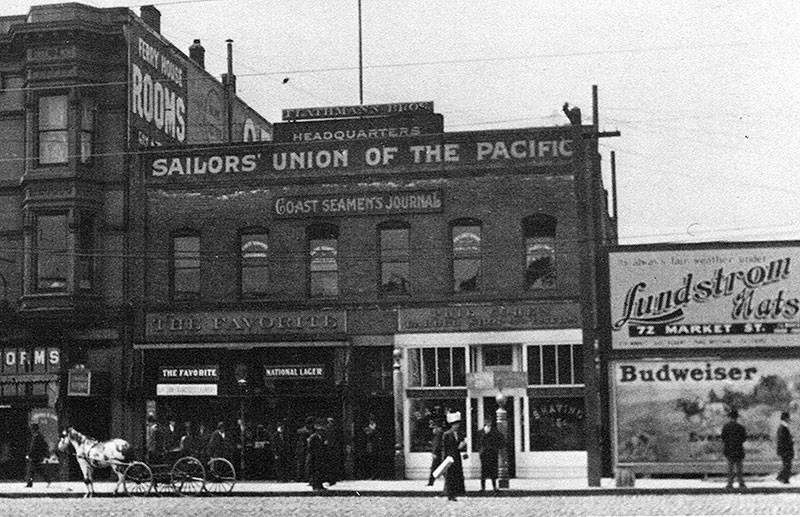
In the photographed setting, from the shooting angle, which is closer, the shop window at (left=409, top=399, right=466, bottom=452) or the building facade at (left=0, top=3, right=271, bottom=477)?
the shop window at (left=409, top=399, right=466, bottom=452)

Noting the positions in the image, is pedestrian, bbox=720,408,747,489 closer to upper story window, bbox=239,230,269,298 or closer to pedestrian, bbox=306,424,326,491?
pedestrian, bbox=306,424,326,491

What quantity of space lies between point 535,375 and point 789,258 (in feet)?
24.6

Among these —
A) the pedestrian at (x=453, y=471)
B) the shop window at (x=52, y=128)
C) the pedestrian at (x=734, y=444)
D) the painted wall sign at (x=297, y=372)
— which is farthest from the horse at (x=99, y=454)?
the pedestrian at (x=734, y=444)

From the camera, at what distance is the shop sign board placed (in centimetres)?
3294

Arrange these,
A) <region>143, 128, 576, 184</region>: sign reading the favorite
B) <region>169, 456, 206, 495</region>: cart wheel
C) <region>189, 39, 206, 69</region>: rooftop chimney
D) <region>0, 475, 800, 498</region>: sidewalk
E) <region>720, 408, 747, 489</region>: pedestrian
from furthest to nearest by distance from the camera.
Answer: <region>189, 39, 206, 69</region>: rooftop chimney
<region>143, 128, 576, 184</region>: sign reading the favorite
<region>169, 456, 206, 495</region>: cart wheel
<region>0, 475, 800, 498</region>: sidewalk
<region>720, 408, 747, 489</region>: pedestrian

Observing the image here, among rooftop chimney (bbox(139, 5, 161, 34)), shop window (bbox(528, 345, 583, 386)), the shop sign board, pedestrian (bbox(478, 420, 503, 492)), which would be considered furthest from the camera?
rooftop chimney (bbox(139, 5, 161, 34))

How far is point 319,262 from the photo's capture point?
110 feet

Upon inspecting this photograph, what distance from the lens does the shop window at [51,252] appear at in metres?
33.6

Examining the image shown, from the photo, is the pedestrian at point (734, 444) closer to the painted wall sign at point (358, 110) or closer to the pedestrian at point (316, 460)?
the pedestrian at point (316, 460)

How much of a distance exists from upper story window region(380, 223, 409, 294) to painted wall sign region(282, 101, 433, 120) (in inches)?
138

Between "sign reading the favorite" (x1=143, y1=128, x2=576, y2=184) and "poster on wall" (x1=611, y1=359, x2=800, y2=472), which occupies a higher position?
"sign reading the favorite" (x1=143, y1=128, x2=576, y2=184)

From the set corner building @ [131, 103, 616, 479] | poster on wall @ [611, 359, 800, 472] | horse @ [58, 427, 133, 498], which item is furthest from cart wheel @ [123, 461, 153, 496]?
poster on wall @ [611, 359, 800, 472]

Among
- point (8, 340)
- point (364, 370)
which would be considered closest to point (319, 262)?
point (364, 370)

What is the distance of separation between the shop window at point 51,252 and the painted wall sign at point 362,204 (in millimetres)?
5839
